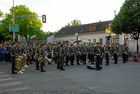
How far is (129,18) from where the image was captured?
106ft

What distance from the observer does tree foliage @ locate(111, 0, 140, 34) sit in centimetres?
3193

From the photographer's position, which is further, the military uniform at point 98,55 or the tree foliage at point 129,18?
the tree foliage at point 129,18

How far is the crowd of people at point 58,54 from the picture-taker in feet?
44.4

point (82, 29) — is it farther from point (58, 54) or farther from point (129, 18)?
point (58, 54)

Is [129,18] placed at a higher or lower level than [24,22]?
lower

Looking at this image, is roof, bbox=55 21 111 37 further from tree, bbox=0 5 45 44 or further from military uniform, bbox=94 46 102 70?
military uniform, bbox=94 46 102 70

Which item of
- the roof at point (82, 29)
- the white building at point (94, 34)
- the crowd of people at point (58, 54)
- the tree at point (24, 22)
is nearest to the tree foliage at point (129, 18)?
the white building at point (94, 34)

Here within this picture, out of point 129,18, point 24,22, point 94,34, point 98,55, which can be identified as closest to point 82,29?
point 94,34

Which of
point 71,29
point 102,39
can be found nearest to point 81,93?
point 102,39

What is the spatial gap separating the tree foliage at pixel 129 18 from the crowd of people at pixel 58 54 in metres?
11.9

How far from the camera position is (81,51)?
2098 cm

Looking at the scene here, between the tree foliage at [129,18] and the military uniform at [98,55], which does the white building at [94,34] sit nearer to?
the tree foliage at [129,18]

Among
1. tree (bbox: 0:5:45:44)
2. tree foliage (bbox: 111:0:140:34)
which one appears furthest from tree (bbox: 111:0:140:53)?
tree (bbox: 0:5:45:44)

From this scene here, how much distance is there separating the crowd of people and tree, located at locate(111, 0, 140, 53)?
11953 millimetres
